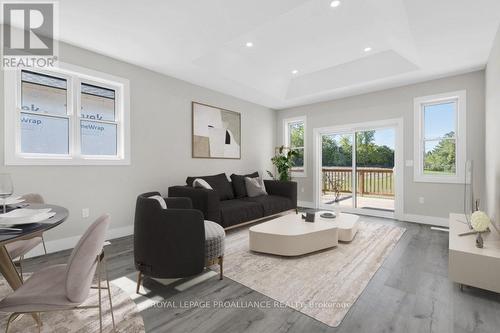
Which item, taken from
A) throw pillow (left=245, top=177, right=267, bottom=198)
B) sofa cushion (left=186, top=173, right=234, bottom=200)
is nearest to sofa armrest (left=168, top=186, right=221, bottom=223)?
sofa cushion (left=186, top=173, right=234, bottom=200)

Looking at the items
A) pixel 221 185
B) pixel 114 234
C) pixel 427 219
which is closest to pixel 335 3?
pixel 221 185

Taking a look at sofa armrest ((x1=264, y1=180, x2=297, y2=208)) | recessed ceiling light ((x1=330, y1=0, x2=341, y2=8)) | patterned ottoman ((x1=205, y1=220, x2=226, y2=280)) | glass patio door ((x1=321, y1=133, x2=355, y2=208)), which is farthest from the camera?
glass patio door ((x1=321, y1=133, x2=355, y2=208))

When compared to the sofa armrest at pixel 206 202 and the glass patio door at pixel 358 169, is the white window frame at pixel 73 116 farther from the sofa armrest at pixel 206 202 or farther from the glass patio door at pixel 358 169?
the glass patio door at pixel 358 169

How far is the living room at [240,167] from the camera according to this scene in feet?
5.62

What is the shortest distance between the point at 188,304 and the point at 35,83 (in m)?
3.13

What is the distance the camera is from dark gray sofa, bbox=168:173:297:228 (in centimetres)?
324

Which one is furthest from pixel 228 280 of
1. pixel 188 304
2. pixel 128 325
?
pixel 128 325

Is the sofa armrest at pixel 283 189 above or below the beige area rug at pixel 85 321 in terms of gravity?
above


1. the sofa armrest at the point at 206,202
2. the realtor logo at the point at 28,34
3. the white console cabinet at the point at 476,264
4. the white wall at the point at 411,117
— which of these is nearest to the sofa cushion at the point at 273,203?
the sofa armrest at the point at 206,202

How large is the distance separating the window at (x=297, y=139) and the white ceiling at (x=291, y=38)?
1.30m

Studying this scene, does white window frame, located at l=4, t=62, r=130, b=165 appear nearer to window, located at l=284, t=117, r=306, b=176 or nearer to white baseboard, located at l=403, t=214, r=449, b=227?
window, located at l=284, t=117, r=306, b=176

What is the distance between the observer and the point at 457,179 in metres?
3.97

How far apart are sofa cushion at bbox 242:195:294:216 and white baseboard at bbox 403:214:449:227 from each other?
2.17 meters

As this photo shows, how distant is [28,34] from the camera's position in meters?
2.74
